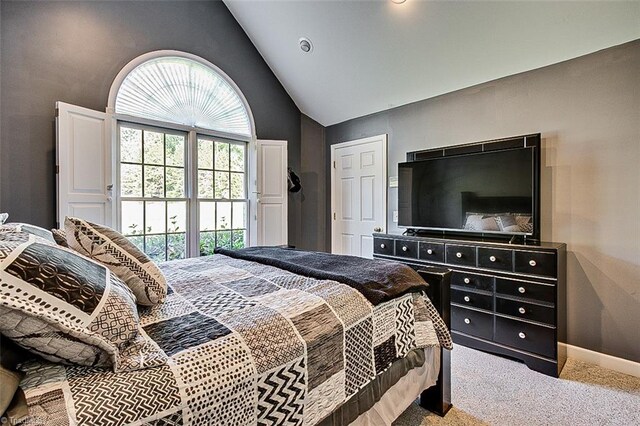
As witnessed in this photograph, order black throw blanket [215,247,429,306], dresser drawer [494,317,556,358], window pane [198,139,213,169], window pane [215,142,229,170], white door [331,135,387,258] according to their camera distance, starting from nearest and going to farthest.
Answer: black throw blanket [215,247,429,306] → dresser drawer [494,317,556,358] → window pane [198,139,213,169] → window pane [215,142,229,170] → white door [331,135,387,258]

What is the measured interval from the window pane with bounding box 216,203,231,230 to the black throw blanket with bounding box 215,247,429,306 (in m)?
1.82

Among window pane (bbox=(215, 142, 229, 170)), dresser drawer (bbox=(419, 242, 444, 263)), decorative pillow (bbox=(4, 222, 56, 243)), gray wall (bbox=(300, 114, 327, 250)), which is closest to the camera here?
decorative pillow (bbox=(4, 222, 56, 243))

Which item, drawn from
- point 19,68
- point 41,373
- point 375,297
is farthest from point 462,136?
point 19,68

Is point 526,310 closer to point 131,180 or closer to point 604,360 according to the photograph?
point 604,360

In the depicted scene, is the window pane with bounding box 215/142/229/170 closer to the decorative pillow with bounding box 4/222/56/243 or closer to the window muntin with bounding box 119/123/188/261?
the window muntin with bounding box 119/123/188/261

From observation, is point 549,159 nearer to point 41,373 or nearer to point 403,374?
point 403,374

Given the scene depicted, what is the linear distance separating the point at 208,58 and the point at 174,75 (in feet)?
1.57

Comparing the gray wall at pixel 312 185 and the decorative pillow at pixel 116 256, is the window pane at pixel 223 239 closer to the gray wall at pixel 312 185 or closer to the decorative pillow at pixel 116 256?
the gray wall at pixel 312 185

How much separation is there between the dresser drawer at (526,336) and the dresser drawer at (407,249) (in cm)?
89

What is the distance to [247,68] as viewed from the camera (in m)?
3.99

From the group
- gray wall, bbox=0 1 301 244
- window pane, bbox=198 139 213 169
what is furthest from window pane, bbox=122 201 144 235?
window pane, bbox=198 139 213 169

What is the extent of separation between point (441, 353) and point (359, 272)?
0.73m

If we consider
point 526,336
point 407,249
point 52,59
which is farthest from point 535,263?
point 52,59

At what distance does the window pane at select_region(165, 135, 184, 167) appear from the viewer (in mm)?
3387
